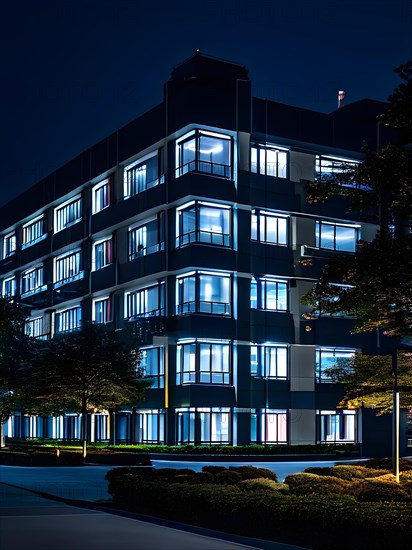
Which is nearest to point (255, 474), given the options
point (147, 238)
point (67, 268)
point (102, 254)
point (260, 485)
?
point (260, 485)

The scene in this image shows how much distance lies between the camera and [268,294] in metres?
57.3

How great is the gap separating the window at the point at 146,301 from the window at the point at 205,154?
694 centimetres

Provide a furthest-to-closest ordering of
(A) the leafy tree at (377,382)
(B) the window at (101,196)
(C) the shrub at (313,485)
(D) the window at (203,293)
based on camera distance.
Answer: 1. (B) the window at (101,196)
2. (D) the window at (203,293)
3. (A) the leafy tree at (377,382)
4. (C) the shrub at (313,485)

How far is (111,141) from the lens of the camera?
6419cm

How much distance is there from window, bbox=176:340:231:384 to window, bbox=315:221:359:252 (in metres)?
9.77

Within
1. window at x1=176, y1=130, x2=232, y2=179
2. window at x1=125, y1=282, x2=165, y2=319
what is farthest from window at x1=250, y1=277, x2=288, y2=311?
window at x1=176, y1=130, x2=232, y2=179

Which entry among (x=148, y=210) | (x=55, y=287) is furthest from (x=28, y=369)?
(x=55, y=287)

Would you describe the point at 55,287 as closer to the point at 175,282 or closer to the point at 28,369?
the point at 175,282

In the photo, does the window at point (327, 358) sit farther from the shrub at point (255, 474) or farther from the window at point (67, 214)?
the shrub at point (255, 474)

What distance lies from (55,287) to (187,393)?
932 inches

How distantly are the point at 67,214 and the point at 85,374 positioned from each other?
27904mm

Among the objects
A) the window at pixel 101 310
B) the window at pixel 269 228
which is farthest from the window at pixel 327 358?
the window at pixel 101 310

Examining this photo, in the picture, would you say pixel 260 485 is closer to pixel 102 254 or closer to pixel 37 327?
pixel 102 254

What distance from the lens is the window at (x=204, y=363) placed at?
54156mm
